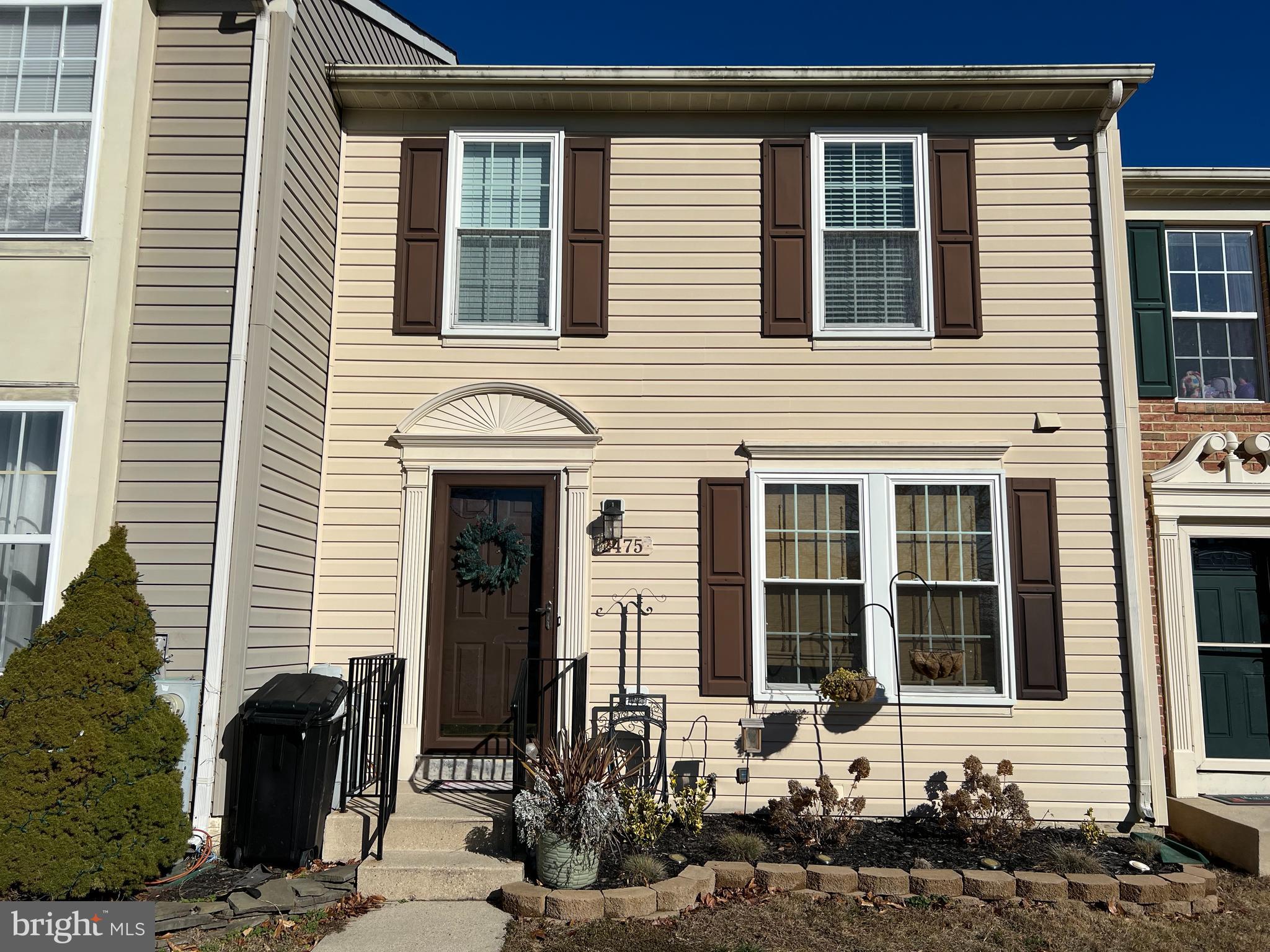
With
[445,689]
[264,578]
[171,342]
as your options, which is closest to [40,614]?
[264,578]

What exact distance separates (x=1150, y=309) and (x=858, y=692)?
12.3ft

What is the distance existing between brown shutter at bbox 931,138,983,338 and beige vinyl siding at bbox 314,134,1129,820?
11cm

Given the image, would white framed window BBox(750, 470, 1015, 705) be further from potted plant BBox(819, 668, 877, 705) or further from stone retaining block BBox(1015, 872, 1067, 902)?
stone retaining block BBox(1015, 872, 1067, 902)

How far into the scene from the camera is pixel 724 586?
6457 mm

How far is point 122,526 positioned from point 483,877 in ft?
9.06

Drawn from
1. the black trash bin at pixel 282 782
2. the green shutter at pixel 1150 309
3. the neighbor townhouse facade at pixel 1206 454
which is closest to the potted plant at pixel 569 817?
the black trash bin at pixel 282 782

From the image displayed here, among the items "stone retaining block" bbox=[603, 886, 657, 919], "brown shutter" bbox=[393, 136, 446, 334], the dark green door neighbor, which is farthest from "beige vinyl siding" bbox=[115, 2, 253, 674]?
the dark green door neighbor

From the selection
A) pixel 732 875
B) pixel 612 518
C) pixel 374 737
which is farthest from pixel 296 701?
pixel 732 875

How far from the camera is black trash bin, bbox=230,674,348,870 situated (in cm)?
511

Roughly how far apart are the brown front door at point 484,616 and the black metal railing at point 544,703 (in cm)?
15

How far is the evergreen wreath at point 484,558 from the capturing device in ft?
21.5

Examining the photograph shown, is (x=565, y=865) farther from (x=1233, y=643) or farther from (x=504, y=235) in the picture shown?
(x=1233, y=643)

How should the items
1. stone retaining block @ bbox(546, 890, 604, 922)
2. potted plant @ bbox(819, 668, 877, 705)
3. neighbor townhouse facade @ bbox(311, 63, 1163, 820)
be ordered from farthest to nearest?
1. neighbor townhouse facade @ bbox(311, 63, 1163, 820)
2. potted plant @ bbox(819, 668, 877, 705)
3. stone retaining block @ bbox(546, 890, 604, 922)

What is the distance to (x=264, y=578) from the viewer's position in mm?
5629
